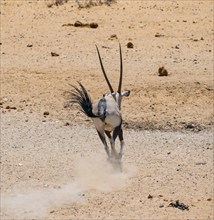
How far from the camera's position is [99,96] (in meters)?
14.7

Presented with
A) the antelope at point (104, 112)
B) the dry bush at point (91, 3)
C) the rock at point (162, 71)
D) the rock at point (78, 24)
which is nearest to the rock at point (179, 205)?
the antelope at point (104, 112)

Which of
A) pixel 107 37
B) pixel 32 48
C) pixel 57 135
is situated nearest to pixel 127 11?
pixel 107 37

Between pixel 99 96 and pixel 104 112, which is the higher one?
pixel 104 112

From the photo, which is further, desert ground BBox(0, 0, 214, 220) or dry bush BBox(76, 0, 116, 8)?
dry bush BBox(76, 0, 116, 8)

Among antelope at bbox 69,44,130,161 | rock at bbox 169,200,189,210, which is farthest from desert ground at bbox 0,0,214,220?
→ antelope at bbox 69,44,130,161

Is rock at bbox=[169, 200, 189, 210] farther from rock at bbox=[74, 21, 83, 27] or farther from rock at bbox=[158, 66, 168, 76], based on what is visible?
rock at bbox=[74, 21, 83, 27]

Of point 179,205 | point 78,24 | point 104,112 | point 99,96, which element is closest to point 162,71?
point 99,96

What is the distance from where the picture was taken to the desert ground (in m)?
10.7

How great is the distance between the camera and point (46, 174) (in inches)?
455

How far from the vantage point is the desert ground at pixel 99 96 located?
10672 millimetres

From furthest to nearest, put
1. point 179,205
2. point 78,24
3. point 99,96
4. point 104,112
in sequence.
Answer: point 78,24 → point 99,96 → point 104,112 → point 179,205

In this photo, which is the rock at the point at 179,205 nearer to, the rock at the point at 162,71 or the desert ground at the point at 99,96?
the desert ground at the point at 99,96

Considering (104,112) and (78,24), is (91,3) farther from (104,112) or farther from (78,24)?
(104,112)

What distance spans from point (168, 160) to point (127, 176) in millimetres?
966
